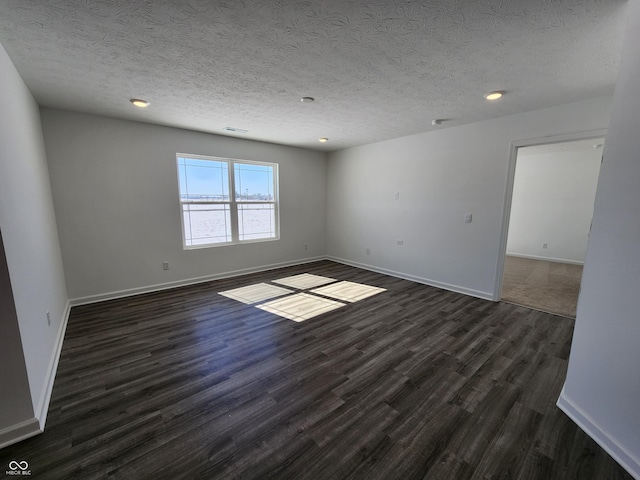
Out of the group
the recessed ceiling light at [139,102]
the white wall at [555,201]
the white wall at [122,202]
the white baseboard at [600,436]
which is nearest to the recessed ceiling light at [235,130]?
the white wall at [122,202]

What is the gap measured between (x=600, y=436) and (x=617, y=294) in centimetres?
84

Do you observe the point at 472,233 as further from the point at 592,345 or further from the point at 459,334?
the point at 592,345

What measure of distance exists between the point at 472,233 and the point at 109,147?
17.2ft

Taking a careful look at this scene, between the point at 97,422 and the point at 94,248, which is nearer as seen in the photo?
the point at 97,422

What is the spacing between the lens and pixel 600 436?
152 cm

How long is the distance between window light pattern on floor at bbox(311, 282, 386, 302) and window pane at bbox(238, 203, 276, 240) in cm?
185

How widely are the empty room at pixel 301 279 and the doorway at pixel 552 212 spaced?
245 cm

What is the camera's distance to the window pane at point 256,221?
16.3 ft

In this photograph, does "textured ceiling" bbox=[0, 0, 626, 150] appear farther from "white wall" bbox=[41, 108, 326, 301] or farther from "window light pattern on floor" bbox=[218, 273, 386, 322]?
"window light pattern on floor" bbox=[218, 273, 386, 322]

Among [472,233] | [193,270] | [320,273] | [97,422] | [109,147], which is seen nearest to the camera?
[97,422]

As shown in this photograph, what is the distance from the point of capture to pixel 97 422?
166 cm

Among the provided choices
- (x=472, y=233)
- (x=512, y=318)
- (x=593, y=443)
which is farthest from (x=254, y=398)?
(x=472, y=233)

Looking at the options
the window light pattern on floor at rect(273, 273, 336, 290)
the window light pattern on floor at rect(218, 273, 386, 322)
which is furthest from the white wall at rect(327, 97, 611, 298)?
the window light pattern on floor at rect(273, 273, 336, 290)

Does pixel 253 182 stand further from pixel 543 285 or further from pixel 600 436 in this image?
pixel 543 285
